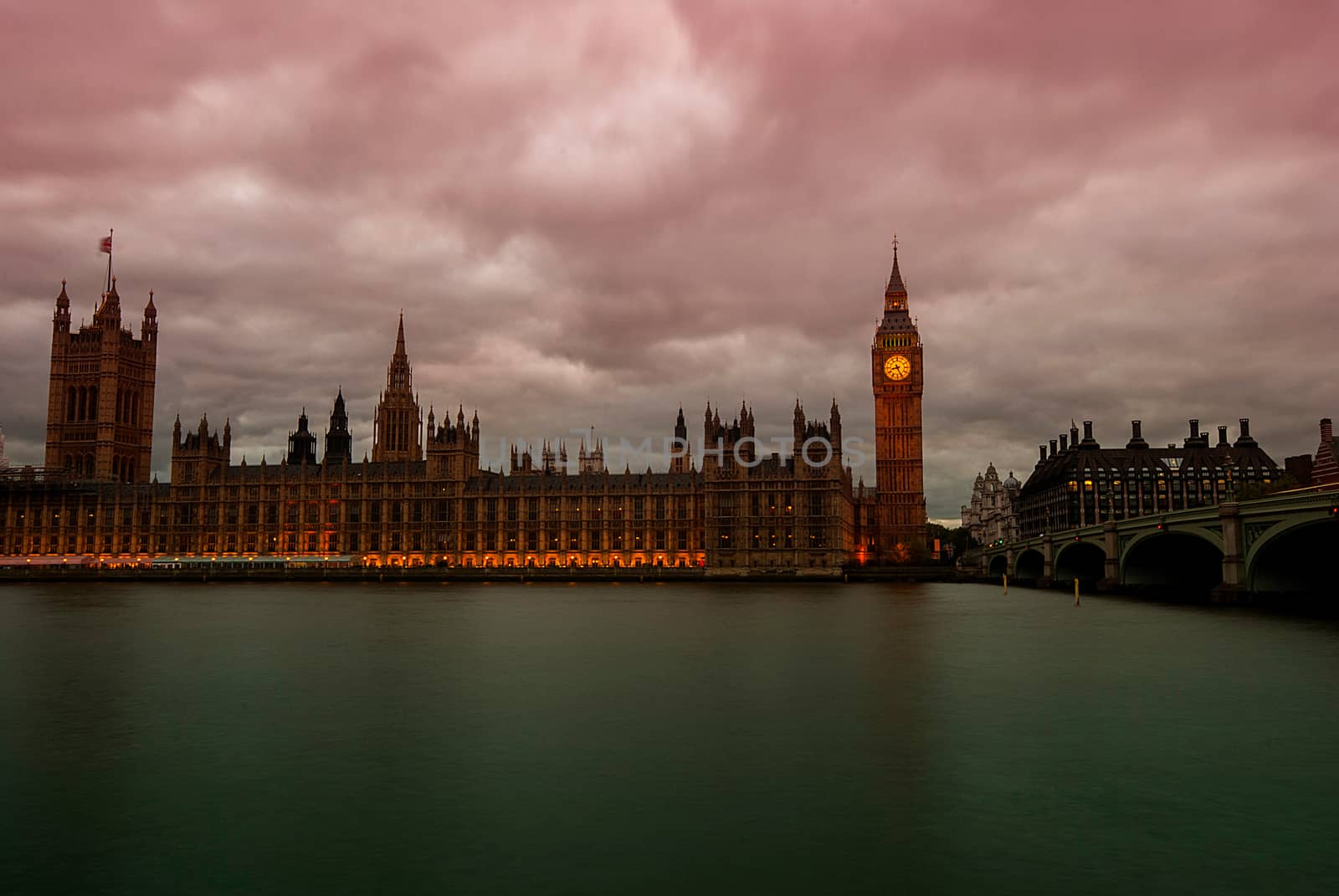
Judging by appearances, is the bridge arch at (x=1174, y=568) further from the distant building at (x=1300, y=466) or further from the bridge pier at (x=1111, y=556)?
the distant building at (x=1300, y=466)

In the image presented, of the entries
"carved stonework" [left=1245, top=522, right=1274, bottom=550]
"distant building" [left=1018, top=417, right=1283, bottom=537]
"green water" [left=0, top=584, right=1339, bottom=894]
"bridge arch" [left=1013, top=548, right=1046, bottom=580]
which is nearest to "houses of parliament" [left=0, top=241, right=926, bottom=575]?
"bridge arch" [left=1013, top=548, right=1046, bottom=580]

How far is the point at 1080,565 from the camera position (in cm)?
10212

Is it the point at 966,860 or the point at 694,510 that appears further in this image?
the point at 694,510

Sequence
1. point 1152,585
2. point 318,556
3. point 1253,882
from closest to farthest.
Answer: point 1253,882
point 1152,585
point 318,556

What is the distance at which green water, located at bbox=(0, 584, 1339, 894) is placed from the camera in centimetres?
1412

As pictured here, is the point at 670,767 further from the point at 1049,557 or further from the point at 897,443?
the point at 897,443

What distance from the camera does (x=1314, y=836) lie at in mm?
15180

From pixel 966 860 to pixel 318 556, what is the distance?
135m

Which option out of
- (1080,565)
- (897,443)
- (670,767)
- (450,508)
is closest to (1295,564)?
(1080,565)

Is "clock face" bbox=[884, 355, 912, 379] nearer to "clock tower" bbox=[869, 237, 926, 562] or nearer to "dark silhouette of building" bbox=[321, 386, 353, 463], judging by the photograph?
"clock tower" bbox=[869, 237, 926, 562]

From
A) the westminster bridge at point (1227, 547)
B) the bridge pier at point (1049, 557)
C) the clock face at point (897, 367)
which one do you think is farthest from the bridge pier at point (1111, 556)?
the clock face at point (897, 367)

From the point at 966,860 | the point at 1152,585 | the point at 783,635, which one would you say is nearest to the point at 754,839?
the point at 966,860

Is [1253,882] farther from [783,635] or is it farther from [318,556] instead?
[318,556]

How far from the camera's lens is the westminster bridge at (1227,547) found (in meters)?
51.6
